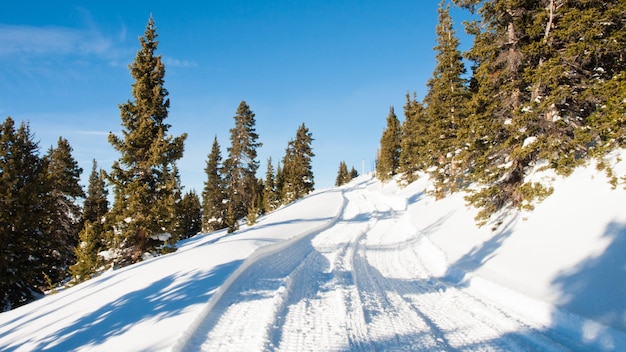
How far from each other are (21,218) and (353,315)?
58.2ft

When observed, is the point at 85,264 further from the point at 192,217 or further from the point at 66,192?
the point at 192,217

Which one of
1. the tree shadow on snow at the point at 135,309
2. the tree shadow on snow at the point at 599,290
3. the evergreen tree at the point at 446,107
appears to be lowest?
the tree shadow on snow at the point at 599,290

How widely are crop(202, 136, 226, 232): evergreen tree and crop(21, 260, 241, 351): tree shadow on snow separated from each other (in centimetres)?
3441

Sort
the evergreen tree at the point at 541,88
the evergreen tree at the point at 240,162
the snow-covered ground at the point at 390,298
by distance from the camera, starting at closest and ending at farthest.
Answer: the snow-covered ground at the point at 390,298
the evergreen tree at the point at 541,88
the evergreen tree at the point at 240,162

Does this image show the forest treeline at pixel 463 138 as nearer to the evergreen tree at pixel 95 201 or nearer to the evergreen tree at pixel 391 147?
the evergreen tree at pixel 95 201

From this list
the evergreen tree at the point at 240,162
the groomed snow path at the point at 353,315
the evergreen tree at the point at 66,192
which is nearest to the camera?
the groomed snow path at the point at 353,315

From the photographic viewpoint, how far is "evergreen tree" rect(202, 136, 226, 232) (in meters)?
40.9

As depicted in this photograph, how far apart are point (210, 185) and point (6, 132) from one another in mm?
27576

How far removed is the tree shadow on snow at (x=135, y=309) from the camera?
5023 mm

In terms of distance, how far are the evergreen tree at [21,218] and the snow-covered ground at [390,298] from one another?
337 inches

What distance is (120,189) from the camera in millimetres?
14969

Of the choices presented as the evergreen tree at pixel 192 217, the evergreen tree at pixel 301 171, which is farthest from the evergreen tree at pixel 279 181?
the evergreen tree at pixel 192 217

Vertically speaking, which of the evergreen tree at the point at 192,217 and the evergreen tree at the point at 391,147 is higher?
the evergreen tree at the point at 391,147

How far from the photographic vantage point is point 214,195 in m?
41.5
